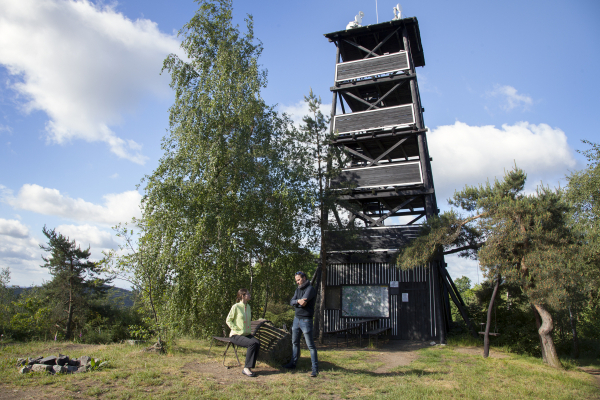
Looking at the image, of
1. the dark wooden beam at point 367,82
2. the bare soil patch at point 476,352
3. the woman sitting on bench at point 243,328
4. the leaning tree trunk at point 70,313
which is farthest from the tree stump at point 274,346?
the leaning tree trunk at point 70,313

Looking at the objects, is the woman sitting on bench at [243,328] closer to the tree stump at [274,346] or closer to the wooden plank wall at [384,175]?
the tree stump at [274,346]

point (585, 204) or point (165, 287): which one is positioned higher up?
point (585, 204)

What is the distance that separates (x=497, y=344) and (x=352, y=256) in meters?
5.61

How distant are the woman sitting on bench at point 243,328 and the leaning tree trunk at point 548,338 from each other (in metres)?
7.14

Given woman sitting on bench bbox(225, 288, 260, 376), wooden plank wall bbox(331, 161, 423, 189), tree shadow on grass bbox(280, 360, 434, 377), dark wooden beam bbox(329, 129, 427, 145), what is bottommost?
tree shadow on grass bbox(280, 360, 434, 377)

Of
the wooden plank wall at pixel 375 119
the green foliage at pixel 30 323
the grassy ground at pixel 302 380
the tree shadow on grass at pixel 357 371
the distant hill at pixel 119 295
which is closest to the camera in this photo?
the grassy ground at pixel 302 380

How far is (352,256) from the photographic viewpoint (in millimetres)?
14742

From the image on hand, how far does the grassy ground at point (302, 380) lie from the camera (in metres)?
5.09

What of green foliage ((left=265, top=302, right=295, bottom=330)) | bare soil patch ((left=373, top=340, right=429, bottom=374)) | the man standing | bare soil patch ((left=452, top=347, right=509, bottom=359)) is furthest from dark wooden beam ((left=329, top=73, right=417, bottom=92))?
the man standing

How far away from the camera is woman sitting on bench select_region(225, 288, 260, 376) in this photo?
6418 millimetres

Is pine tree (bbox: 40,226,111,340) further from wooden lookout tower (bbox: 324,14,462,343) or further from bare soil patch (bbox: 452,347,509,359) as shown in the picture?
bare soil patch (bbox: 452,347,509,359)

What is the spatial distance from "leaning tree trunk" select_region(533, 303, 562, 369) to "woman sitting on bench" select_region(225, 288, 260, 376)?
7141 mm

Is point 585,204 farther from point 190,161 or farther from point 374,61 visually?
point 190,161

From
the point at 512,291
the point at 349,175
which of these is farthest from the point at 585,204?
the point at 349,175
